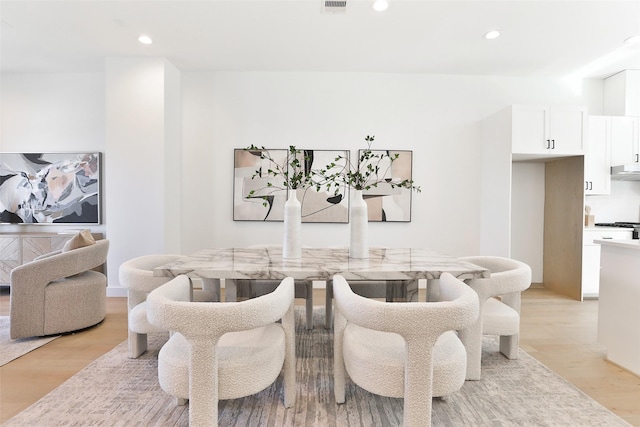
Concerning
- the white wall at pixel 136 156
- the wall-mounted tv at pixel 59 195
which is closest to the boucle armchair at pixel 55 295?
the white wall at pixel 136 156

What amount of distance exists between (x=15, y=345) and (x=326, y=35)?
3794 millimetres

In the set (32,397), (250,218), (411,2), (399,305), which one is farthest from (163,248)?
(411,2)

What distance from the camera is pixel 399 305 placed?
1.18m

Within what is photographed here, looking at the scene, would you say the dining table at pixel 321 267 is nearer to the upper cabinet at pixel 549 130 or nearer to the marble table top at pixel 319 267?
the marble table top at pixel 319 267

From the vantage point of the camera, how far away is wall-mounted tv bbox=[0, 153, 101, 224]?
159 inches

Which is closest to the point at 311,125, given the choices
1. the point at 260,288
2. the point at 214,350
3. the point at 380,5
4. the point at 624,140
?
the point at 380,5

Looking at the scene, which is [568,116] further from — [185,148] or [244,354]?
[185,148]

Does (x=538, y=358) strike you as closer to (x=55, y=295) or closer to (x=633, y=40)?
(x=633, y=40)

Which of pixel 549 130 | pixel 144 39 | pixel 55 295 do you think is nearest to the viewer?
pixel 55 295

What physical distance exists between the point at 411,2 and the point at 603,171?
10.4 ft

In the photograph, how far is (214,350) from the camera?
1218 mm

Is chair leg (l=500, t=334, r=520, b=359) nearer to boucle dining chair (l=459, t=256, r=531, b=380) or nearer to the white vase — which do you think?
boucle dining chair (l=459, t=256, r=531, b=380)

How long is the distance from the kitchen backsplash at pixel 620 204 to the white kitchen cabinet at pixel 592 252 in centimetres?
50

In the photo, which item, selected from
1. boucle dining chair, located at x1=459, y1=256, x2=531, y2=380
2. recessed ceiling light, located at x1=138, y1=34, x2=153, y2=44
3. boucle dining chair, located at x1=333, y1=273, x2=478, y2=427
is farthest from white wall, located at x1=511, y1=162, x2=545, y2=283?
recessed ceiling light, located at x1=138, y1=34, x2=153, y2=44
